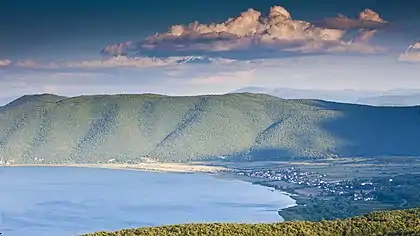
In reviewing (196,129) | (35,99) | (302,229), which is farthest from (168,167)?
(302,229)

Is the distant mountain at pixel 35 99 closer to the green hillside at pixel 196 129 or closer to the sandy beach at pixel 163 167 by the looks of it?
the green hillside at pixel 196 129

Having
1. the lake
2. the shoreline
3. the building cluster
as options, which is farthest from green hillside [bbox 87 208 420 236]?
the shoreline

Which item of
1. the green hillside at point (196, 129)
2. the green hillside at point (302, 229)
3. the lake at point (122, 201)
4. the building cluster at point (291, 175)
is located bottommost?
the lake at point (122, 201)

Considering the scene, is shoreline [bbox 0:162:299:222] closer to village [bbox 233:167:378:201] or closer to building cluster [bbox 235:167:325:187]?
building cluster [bbox 235:167:325:187]

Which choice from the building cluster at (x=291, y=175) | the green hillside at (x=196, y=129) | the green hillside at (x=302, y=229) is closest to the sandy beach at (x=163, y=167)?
the building cluster at (x=291, y=175)

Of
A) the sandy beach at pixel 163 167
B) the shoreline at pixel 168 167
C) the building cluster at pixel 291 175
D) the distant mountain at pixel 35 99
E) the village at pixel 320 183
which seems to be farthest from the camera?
A: the distant mountain at pixel 35 99

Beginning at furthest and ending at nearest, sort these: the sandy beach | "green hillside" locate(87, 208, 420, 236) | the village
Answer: the sandy beach → the village → "green hillside" locate(87, 208, 420, 236)

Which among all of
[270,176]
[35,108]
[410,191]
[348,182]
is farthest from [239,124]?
[410,191]

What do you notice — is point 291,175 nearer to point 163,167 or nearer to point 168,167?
point 168,167
